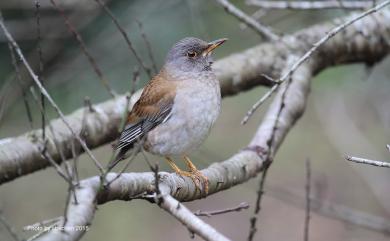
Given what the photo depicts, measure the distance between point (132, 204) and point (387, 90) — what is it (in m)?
4.87

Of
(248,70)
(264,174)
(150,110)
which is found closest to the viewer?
(264,174)

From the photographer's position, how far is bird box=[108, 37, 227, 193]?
5309 millimetres

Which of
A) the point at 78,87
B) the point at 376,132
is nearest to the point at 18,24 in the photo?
the point at 78,87

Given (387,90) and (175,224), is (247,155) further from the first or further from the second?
(175,224)

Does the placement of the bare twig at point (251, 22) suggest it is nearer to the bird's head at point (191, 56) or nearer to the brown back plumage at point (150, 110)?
the bird's head at point (191, 56)

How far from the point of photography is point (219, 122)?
12547mm

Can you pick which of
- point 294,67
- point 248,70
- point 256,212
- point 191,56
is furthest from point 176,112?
point 256,212

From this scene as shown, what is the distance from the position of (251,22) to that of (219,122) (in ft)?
18.8

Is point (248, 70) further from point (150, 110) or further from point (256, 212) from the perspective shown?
point (256, 212)

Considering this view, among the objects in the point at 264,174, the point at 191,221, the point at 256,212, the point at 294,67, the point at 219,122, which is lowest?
the point at 219,122

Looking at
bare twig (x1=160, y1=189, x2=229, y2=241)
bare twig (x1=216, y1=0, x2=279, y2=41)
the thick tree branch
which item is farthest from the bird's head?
bare twig (x1=160, y1=189, x2=229, y2=241)

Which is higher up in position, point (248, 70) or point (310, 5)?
point (310, 5)

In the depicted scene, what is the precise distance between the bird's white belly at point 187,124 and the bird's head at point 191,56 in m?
0.41

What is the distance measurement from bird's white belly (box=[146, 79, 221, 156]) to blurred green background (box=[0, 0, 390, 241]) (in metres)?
1.12
